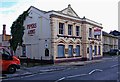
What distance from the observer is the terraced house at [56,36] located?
30781 mm

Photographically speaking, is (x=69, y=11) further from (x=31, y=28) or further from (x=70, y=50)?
(x=31, y=28)

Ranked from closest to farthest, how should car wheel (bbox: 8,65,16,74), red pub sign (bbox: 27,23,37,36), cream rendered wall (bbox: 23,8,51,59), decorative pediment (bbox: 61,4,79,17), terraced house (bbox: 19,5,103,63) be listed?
car wheel (bbox: 8,65,16,74)
terraced house (bbox: 19,5,103,63)
cream rendered wall (bbox: 23,8,51,59)
red pub sign (bbox: 27,23,37,36)
decorative pediment (bbox: 61,4,79,17)

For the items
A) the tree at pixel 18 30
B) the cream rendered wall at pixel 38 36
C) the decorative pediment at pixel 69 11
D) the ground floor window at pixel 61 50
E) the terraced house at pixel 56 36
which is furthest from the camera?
the tree at pixel 18 30

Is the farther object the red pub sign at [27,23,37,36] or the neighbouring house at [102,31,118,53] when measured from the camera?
the neighbouring house at [102,31,118,53]

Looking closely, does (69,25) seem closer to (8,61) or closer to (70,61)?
(70,61)

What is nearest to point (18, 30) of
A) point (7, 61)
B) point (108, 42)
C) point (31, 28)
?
point (31, 28)

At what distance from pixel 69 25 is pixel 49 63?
285 inches

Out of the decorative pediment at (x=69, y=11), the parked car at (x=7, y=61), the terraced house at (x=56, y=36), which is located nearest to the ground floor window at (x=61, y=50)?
the terraced house at (x=56, y=36)

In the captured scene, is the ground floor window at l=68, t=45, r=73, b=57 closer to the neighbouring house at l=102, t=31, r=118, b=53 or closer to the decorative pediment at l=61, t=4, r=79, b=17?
the decorative pediment at l=61, t=4, r=79, b=17

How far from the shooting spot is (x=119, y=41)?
76.6 meters

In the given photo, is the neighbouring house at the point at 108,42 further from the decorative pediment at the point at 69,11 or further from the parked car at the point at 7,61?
the parked car at the point at 7,61

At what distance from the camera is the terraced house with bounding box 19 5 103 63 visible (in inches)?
1212

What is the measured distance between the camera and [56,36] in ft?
101

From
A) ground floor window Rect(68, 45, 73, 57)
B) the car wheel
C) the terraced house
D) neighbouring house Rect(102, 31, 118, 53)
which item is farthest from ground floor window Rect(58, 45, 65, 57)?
neighbouring house Rect(102, 31, 118, 53)
